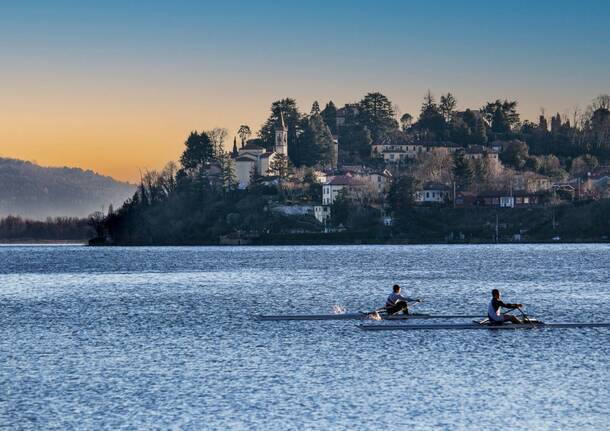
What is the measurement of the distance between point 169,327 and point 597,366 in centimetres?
2650

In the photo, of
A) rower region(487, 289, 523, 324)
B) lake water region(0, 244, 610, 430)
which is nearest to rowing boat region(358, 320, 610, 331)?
rower region(487, 289, 523, 324)

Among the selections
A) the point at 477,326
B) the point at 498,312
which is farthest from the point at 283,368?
the point at 498,312

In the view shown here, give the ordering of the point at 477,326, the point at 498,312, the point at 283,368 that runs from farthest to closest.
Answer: the point at 498,312
the point at 477,326
the point at 283,368

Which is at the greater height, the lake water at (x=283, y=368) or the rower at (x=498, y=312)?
the rower at (x=498, y=312)

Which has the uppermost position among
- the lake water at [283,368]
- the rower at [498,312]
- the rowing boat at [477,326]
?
the rower at [498,312]

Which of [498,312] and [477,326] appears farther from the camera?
[498,312]

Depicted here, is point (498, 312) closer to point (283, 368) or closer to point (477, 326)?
point (477, 326)

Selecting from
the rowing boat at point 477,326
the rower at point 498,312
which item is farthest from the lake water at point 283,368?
the rower at point 498,312

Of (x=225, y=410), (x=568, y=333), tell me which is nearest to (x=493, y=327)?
(x=568, y=333)

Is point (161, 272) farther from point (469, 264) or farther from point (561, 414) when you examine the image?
point (561, 414)

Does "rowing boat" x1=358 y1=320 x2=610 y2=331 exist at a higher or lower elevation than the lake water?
higher

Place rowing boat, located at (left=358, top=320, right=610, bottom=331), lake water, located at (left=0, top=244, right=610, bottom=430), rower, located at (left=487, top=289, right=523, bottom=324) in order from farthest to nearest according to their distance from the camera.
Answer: rowing boat, located at (left=358, top=320, right=610, bottom=331)
rower, located at (left=487, top=289, right=523, bottom=324)
lake water, located at (left=0, top=244, right=610, bottom=430)

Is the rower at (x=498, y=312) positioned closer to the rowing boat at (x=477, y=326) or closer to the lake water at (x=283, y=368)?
the rowing boat at (x=477, y=326)

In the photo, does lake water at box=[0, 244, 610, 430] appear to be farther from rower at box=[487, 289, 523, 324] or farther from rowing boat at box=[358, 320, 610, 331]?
rower at box=[487, 289, 523, 324]
